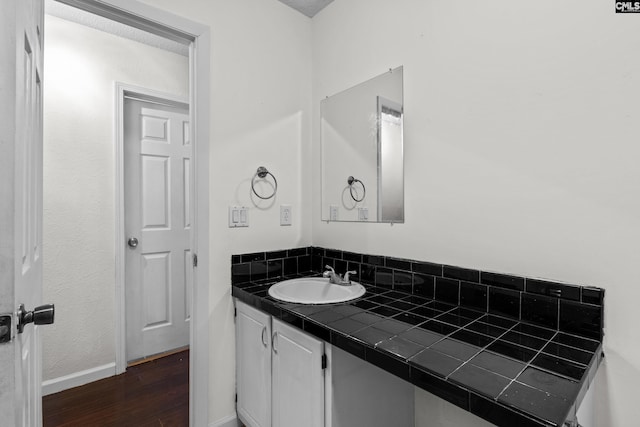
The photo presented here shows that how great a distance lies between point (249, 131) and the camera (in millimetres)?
1835

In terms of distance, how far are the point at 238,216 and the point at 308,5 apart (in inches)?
54.5

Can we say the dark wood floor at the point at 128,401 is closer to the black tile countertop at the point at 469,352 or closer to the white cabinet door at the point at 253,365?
the white cabinet door at the point at 253,365

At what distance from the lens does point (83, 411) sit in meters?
1.92

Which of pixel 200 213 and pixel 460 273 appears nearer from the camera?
pixel 460 273

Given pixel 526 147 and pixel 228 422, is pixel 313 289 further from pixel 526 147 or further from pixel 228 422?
pixel 526 147

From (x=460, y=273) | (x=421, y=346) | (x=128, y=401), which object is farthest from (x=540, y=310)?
(x=128, y=401)

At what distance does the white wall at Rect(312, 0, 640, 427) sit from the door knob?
135cm

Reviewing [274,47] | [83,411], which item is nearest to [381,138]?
[274,47]

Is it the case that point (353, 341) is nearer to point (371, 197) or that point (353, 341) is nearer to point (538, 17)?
point (371, 197)

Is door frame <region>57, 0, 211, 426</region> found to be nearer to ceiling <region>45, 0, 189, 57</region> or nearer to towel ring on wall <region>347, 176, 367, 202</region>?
ceiling <region>45, 0, 189, 57</region>

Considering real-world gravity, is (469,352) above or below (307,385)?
above

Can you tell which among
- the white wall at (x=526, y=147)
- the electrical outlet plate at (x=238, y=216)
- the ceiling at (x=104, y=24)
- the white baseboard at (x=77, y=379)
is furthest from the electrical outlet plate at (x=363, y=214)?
the white baseboard at (x=77, y=379)

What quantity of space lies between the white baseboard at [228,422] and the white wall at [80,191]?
114 cm

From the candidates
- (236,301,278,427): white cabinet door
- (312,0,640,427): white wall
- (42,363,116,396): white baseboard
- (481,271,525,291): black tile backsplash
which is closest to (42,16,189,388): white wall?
(42,363,116,396): white baseboard
